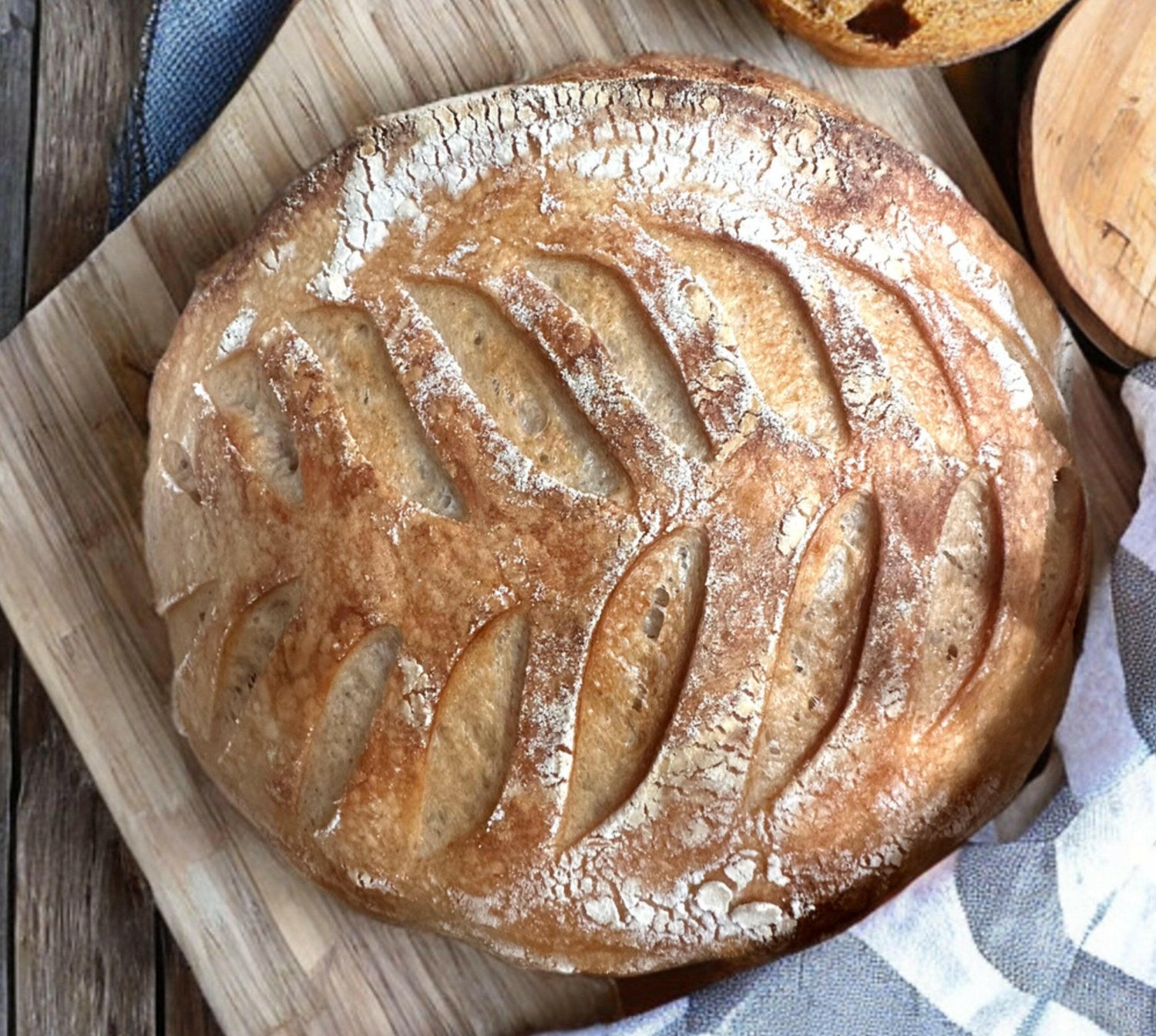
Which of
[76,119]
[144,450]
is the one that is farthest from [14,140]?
[144,450]

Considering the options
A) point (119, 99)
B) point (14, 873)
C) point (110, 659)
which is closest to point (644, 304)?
point (110, 659)

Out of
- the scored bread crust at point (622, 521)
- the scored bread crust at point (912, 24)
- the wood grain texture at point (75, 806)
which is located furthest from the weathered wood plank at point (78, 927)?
the scored bread crust at point (912, 24)

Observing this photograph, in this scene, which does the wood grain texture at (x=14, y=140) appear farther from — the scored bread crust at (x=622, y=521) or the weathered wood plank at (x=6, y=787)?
the scored bread crust at (x=622, y=521)

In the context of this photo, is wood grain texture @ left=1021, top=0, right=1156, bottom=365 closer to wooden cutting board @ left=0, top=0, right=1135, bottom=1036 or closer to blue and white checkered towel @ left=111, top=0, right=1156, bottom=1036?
wooden cutting board @ left=0, top=0, right=1135, bottom=1036

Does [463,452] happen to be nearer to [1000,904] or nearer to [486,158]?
[486,158]

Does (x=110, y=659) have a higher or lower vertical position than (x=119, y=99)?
lower

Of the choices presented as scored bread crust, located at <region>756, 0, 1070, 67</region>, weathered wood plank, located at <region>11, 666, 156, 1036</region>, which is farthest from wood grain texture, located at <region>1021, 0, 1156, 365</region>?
weathered wood plank, located at <region>11, 666, 156, 1036</region>
